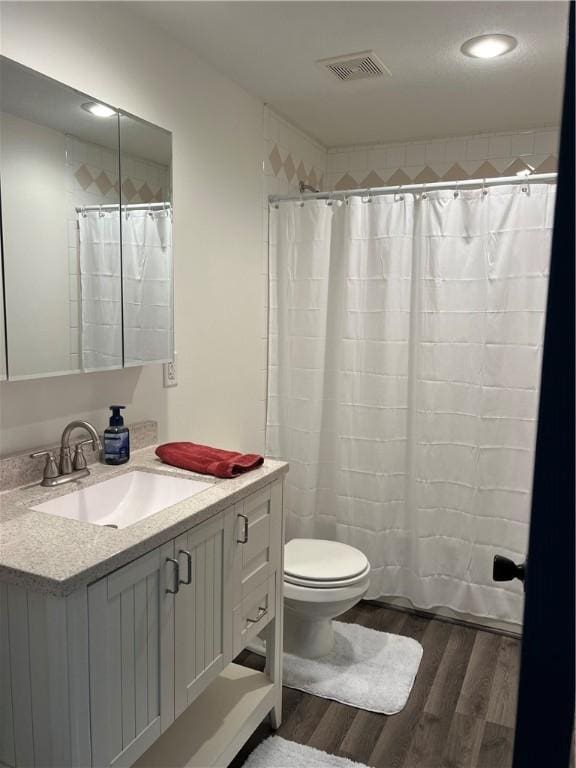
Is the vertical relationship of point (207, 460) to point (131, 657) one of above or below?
above

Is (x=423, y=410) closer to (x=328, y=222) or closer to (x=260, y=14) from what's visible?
(x=328, y=222)

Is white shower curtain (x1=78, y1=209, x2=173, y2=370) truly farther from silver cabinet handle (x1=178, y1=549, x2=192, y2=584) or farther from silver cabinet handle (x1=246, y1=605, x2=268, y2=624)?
silver cabinet handle (x1=246, y1=605, x2=268, y2=624)

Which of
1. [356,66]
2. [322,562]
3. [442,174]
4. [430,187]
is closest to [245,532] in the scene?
[322,562]

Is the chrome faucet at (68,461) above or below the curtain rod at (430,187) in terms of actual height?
below

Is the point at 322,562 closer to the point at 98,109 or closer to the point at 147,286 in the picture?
the point at 147,286

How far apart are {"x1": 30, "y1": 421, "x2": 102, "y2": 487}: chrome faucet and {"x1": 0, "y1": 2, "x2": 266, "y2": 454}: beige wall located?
0.24ft

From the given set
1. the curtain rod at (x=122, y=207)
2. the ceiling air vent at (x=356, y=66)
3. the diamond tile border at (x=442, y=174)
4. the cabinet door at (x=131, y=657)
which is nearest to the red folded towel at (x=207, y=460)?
the cabinet door at (x=131, y=657)

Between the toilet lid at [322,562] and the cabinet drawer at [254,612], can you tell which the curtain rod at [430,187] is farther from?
the cabinet drawer at [254,612]

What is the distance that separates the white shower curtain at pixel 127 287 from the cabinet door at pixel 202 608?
64 centimetres

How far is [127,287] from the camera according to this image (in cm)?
197

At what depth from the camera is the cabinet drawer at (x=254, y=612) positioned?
6.08 feet

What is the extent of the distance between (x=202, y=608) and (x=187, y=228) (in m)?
1.44

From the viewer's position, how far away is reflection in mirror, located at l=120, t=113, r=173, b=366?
1.95 m

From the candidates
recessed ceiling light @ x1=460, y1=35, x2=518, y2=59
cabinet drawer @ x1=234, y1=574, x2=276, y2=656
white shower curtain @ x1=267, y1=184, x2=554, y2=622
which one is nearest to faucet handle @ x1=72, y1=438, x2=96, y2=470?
cabinet drawer @ x1=234, y1=574, x2=276, y2=656
